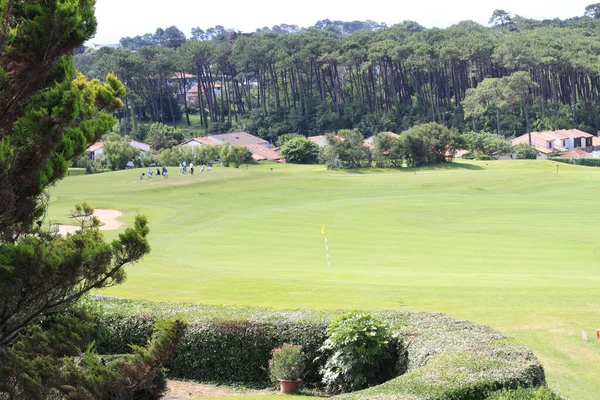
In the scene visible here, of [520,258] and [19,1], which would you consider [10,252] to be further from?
[520,258]

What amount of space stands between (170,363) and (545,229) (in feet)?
104

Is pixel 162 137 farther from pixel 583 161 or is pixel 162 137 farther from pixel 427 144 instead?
pixel 583 161

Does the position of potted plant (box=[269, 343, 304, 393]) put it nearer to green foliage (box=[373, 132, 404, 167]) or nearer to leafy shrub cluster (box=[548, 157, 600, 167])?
green foliage (box=[373, 132, 404, 167])

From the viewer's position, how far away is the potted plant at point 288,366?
14.8 m

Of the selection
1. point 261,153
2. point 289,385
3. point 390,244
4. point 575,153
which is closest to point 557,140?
point 575,153

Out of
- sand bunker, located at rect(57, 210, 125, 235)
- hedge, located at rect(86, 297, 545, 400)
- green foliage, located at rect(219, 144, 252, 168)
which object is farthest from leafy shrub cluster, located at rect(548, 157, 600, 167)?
hedge, located at rect(86, 297, 545, 400)

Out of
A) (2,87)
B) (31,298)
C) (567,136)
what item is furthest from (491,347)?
(567,136)

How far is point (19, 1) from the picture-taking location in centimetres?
1138

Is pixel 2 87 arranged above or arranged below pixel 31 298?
above

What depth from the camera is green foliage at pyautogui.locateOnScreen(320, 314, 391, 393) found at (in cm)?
1425

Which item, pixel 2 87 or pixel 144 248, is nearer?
pixel 2 87

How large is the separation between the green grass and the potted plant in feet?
14.4

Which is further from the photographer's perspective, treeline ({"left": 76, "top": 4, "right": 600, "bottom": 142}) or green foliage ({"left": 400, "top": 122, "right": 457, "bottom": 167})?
treeline ({"left": 76, "top": 4, "right": 600, "bottom": 142})

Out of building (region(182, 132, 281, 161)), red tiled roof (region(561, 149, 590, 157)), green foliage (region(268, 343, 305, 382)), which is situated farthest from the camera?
building (region(182, 132, 281, 161))
